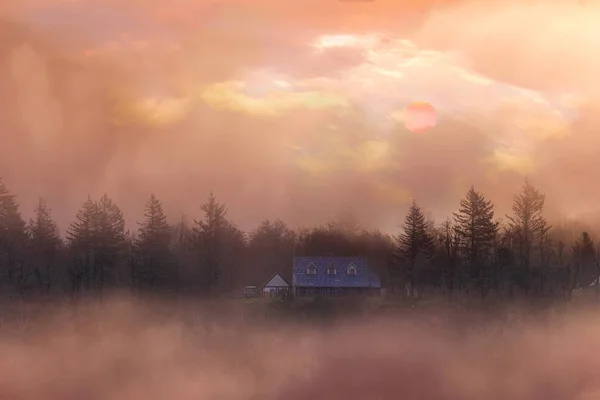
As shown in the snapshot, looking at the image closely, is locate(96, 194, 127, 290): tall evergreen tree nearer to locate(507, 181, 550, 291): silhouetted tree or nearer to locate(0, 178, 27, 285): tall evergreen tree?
locate(0, 178, 27, 285): tall evergreen tree

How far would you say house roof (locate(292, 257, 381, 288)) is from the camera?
17.2 meters

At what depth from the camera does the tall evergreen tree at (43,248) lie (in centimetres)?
1639

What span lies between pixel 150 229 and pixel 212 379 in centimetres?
356

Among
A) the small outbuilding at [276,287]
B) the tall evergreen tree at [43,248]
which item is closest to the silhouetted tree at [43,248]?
the tall evergreen tree at [43,248]

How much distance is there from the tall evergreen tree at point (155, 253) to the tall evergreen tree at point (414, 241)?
4542mm

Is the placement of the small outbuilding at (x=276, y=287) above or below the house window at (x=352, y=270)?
below

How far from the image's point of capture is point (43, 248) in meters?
17.0

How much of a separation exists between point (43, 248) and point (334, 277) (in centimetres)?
569

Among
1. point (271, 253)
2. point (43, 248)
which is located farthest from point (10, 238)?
point (271, 253)

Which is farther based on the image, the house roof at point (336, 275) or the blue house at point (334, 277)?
the house roof at point (336, 275)

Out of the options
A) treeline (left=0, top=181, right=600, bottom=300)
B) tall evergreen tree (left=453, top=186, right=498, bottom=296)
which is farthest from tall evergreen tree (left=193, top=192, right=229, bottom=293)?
tall evergreen tree (left=453, top=186, right=498, bottom=296)

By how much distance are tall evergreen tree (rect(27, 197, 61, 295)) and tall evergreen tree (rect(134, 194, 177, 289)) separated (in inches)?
62.7

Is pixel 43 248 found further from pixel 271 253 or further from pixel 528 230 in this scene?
pixel 528 230

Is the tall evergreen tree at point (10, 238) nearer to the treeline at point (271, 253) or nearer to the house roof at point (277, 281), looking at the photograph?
the treeline at point (271, 253)
